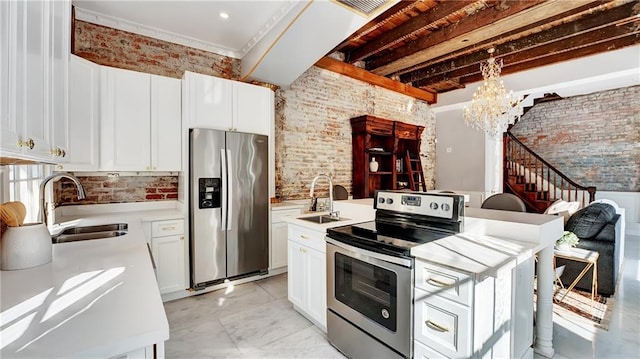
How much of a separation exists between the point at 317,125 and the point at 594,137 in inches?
278

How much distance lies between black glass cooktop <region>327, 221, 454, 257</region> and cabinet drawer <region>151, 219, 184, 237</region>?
6.19 feet

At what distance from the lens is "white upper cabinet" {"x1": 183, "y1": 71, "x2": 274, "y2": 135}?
10.7 feet

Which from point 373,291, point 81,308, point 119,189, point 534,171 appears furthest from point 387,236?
point 534,171

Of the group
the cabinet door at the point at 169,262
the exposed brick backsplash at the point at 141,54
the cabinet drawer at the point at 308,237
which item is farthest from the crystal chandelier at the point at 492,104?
the cabinet door at the point at 169,262

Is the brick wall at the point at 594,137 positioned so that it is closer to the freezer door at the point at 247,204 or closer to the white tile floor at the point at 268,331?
the white tile floor at the point at 268,331

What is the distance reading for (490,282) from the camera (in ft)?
4.83

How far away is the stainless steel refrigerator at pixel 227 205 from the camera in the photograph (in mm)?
3217

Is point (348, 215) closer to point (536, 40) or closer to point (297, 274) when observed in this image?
point (297, 274)

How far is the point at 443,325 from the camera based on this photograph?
1544 mm

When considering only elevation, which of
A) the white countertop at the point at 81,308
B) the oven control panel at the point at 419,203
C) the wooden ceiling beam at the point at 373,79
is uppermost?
the wooden ceiling beam at the point at 373,79

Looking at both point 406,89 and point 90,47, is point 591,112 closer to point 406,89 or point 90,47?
point 406,89

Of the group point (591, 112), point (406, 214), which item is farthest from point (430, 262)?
point (591, 112)

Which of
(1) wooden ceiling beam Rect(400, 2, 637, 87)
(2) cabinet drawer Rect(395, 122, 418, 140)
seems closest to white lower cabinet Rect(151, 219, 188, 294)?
(2) cabinet drawer Rect(395, 122, 418, 140)

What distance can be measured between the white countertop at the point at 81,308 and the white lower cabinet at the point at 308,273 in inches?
49.7
